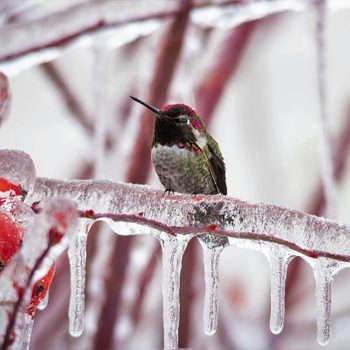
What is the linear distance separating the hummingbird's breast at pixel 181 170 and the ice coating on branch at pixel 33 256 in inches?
21.2

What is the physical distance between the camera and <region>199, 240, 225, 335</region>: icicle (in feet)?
1.64

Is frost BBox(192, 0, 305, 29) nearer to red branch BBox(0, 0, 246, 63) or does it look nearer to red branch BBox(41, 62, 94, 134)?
red branch BBox(0, 0, 246, 63)

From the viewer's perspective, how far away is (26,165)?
406mm

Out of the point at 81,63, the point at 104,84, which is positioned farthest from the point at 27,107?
the point at 104,84

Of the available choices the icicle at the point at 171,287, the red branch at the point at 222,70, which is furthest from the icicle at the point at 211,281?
the red branch at the point at 222,70

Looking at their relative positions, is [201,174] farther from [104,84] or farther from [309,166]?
[309,166]

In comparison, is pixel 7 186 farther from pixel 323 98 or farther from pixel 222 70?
pixel 222 70

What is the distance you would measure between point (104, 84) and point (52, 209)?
2.21ft

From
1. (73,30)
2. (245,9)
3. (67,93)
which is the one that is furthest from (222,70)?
(73,30)

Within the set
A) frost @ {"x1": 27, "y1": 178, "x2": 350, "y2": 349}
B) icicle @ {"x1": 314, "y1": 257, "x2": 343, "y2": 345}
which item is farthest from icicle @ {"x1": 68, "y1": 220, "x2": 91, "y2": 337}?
icicle @ {"x1": 314, "y1": 257, "x2": 343, "y2": 345}

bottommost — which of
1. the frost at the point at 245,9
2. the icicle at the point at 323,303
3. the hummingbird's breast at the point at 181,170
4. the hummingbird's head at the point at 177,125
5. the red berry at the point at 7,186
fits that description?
the icicle at the point at 323,303

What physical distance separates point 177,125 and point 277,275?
38cm

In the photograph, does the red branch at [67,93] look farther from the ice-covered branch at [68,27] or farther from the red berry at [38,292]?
the red berry at [38,292]

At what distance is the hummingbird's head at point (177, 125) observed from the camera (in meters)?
0.82
